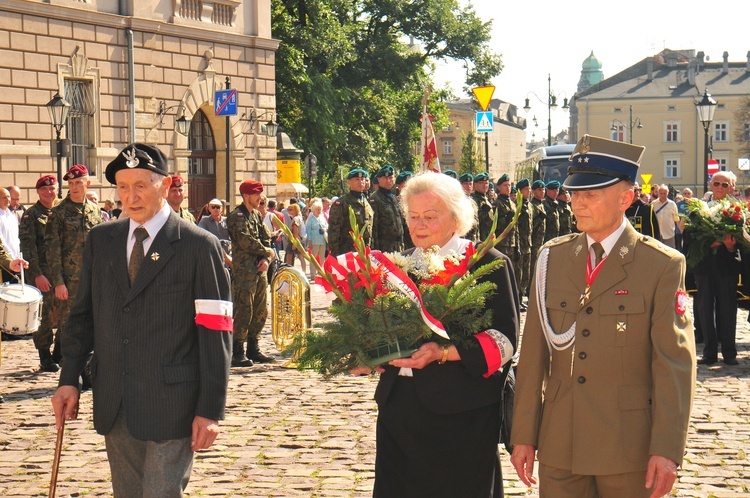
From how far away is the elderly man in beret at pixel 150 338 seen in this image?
A: 4590 millimetres

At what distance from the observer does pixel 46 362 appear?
12555 mm

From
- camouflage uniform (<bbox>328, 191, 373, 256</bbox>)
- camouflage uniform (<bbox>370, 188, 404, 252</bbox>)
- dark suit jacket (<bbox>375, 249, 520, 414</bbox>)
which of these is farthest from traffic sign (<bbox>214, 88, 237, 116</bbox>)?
dark suit jacket (<bbox>375, 249, 520, 414</bbox>)

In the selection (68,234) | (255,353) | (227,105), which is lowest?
(255,353)

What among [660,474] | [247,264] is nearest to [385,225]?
[247,264]

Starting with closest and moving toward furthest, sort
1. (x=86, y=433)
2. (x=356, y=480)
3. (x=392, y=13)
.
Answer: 1. (x=356, y=480)
2. (x=86, y=433)
3. (x=392, y=13)

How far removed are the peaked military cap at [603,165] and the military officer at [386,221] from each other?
12.2 metres

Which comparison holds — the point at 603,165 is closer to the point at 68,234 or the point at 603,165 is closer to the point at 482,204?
the point at 68,234

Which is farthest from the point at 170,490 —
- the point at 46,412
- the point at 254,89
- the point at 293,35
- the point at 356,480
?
the point at 293,35

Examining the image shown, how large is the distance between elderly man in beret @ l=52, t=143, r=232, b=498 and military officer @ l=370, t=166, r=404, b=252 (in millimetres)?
11860

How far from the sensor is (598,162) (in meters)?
4.31

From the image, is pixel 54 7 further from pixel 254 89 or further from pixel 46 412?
pixel 46 412

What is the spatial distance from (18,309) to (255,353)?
3132 millimetres

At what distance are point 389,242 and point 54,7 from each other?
40.0ft

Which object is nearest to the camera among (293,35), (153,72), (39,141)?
(39,141)
